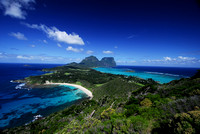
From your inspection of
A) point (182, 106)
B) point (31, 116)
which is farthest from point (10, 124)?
point (182, 106)

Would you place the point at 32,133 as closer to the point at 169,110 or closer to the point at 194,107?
the point at 169,110

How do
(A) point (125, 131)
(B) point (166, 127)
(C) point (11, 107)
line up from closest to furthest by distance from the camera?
(B) point (166, 127) < (A) point (125, 131) < (C) point (11, 107)

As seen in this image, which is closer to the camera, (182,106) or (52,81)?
(182,106)

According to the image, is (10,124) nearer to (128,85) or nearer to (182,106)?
(182,106)

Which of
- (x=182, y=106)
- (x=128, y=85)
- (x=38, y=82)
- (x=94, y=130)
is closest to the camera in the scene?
(x=94, y=130)

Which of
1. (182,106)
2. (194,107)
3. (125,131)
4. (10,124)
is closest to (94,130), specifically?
(125,131)

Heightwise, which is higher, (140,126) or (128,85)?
(140,126)

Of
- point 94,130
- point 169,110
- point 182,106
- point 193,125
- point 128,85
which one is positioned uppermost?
point 193,125

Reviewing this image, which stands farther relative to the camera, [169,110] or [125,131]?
[169,110]

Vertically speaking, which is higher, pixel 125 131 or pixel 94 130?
pixel 125 131
